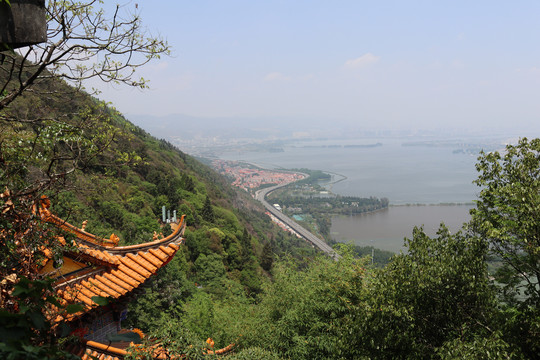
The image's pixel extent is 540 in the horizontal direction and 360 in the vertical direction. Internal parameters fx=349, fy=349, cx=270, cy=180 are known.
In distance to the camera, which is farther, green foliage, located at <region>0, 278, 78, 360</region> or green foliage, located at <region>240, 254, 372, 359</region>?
green foliage, located at <region>240, 254, 372, 359</region>

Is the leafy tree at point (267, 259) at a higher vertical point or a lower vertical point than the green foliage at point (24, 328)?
lower

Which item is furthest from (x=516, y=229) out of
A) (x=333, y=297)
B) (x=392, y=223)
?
(x=392, y=223)

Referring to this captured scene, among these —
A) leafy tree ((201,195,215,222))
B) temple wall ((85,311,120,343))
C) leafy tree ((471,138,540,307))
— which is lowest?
leafy tree ((201,195,215,222))

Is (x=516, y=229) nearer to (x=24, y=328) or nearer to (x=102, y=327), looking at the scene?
(x=24, y=328)

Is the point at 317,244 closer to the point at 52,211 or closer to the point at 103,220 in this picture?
the point at 103,220

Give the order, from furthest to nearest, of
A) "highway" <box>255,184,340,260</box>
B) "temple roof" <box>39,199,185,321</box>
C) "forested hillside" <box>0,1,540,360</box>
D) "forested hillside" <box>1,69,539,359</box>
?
"highway" <box>255,184,340,260</box> → "temple roof" <box>39,199,185,321</box> → "forested hillside" <box>1,69,539,359</box> → "forested hillside" <box>0,1,540,360</box>

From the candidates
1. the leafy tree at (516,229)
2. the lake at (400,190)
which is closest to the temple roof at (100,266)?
the leafy tree at (516,229)

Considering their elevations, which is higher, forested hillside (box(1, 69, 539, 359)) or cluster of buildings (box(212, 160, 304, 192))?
forested hillside (box(1, 69, 539, 359))

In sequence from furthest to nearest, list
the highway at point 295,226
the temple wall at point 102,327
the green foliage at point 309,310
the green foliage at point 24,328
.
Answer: the highway at point 295,226 → the green foliage at point 309,310 → the temple wall at point 102,327 → the green foliage at point 24,328

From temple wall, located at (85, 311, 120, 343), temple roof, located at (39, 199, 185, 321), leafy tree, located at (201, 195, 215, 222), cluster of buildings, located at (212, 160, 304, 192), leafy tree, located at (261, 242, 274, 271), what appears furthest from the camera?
cluster of buildings, located at (212, 160, 304, 192)

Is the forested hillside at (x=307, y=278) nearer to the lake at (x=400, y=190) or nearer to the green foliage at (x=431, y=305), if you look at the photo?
the green foliage at (x=431, y=305)

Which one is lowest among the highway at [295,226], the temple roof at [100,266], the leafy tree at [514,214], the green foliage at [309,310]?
the highway at [295,226]

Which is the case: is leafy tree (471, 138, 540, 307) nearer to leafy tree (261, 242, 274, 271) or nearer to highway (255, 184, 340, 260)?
leafy tree (261, 242, 274, 271)

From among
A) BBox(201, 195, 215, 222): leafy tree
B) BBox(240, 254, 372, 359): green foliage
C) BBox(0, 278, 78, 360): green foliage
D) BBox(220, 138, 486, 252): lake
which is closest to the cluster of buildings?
BBox(220, 138, 486, 252): lake
